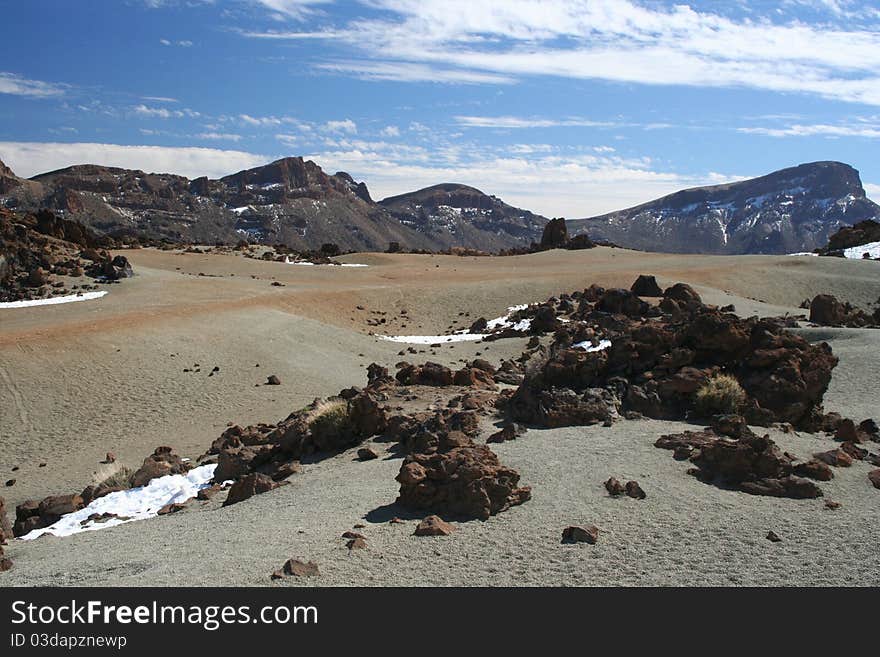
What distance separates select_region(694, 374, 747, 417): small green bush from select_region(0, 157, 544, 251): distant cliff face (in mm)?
102497

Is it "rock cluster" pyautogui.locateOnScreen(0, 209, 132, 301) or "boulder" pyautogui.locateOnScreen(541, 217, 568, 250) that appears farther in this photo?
"boulder" pyautogui.locateOnScreen(541, 217, 568, 250)

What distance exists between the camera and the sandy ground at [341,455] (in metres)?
6.84

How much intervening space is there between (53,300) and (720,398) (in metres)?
22.2

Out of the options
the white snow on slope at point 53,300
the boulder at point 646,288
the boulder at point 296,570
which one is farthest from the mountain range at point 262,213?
the boulder at point 296,570

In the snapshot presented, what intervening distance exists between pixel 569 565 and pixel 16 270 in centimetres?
2741

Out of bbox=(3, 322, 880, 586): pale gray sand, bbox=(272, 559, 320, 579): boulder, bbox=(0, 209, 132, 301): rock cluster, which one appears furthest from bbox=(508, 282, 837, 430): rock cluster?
bbox=(0, 209, 132, 301): rock cluster

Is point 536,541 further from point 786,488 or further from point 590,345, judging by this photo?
point 590,345

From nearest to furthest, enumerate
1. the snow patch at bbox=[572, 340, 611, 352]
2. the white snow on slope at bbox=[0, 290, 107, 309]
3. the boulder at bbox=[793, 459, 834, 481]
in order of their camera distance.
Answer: the boulder at bbox=[793, 459, 834, 481]
the snow patch at bbox=[572, 340, 611, 352]
the white snow on slope at bbox=[0, 290, 107, 309]

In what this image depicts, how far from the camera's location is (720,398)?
11.9m

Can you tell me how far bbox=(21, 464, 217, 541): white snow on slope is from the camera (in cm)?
1058

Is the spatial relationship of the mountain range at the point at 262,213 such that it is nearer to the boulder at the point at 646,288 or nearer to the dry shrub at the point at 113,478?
the boulder at the point at 646,288

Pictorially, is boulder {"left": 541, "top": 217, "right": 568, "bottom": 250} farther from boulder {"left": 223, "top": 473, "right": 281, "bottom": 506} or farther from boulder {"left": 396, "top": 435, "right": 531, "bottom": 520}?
boulder {"left": 396, "top": 435, "right": 531, "bottom": 520}

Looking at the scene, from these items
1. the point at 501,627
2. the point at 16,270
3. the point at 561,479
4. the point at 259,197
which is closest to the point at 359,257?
the point at 16,270

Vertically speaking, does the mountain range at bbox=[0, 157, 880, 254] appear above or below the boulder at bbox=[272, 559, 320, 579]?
above
